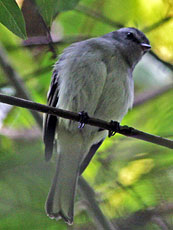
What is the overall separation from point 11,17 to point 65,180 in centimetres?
183

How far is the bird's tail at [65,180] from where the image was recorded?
3.17m

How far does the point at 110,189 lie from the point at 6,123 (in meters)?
1.41

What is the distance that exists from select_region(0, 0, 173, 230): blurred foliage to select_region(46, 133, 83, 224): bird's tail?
0.35ft

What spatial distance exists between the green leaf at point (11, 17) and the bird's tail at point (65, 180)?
5.02 ft

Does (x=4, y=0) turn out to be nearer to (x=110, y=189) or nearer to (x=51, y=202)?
(x=110, y=189)

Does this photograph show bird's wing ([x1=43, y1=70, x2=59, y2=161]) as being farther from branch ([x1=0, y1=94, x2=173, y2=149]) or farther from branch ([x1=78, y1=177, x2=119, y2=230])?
branch ([x1=0, y1=94, x2=173, y2=149])

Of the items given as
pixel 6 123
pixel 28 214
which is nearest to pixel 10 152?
pixel 28 214

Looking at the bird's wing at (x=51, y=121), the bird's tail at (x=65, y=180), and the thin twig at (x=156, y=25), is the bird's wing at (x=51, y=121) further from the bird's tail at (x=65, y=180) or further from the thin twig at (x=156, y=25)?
the thin twig at (x=156, y=25)


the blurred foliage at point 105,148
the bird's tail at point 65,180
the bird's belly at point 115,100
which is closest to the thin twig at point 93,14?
the blurred foliage at point 105,148

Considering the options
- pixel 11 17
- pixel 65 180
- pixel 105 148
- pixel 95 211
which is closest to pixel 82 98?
pixel 105 148

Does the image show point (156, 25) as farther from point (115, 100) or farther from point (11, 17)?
point (11, 17)

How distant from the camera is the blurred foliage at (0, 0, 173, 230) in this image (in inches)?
85.4

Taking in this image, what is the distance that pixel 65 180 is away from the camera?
11.2 feet

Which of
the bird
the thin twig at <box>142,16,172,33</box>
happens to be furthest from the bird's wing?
the thin twig at <box>142,16,172,33</box>
